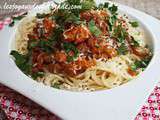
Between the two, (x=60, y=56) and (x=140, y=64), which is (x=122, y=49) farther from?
(x=60, y=56)

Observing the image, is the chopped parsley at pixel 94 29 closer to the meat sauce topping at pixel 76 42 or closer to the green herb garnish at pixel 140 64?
the meat sauce topping at pixel 76 42

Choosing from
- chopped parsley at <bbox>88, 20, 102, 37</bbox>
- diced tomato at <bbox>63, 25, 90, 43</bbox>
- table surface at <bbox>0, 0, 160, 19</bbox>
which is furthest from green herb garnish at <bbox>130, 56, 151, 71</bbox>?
table surface at <bbox>0, 0, 160, 19</bbox>

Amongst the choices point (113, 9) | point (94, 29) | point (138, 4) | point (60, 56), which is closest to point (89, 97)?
point (60, 56)

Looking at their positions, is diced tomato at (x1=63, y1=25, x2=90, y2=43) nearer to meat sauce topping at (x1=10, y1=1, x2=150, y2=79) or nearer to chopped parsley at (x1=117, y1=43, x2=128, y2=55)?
meat sauce topping at (x1=10, y1=1, x2=150, y2=79)

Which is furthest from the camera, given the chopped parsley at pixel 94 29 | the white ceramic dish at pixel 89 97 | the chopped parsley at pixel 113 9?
the chopped parsley at pixel 113 9

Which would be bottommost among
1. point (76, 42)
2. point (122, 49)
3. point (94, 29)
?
point (122, 49)

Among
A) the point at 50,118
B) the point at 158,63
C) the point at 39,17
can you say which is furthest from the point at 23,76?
the point at 158,63

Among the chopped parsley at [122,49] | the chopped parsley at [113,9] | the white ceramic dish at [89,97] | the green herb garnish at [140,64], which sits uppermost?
the chopped parsley at [113,9]

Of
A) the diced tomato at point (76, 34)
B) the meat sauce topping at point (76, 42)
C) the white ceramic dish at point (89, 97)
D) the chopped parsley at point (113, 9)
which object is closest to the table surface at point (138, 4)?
the chopped parsley at point (113, 9)
